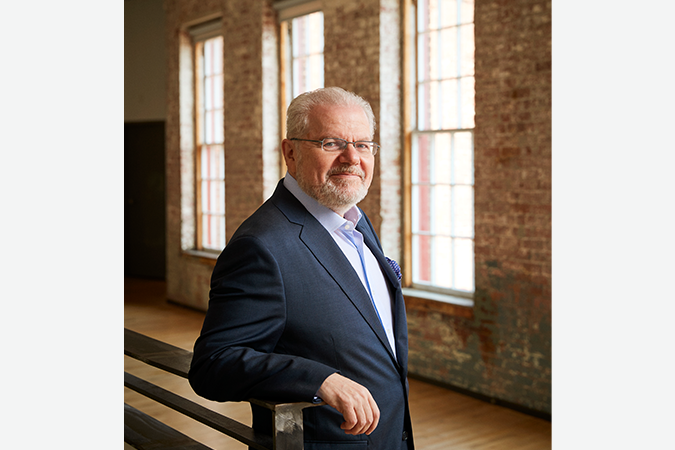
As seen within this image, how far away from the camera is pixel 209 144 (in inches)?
346

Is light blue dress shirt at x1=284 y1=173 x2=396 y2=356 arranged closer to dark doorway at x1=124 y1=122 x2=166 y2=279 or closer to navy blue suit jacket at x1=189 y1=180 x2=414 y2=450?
navy blue suit jacket at x1=189 y1=180 x2=414 y2=450

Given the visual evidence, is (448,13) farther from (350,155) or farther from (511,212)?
(350,155)

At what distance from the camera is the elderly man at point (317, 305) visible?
5.39 ft

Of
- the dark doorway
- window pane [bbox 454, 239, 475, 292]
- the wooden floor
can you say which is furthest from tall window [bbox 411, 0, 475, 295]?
the dark doorway

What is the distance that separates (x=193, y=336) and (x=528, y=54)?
4624mm

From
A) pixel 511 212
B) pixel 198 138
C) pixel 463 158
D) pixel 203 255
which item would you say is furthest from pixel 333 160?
pixel 198 138

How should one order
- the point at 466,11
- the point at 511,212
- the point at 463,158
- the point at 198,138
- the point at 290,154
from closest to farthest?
the point at 290,154 → the point at 511,212 → the point at 466,11 → the point at 463,158 → the point at 198,138

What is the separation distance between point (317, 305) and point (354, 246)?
315mm

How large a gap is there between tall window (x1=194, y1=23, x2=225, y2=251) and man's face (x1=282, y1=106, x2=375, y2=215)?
6.68 meters

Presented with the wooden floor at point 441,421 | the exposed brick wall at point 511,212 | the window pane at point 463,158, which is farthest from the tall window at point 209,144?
the exposed brick wall at point 511,212

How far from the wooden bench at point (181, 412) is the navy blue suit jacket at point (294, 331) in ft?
0.16

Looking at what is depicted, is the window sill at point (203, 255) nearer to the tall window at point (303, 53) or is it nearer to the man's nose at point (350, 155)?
the tall window at point (303, 53)

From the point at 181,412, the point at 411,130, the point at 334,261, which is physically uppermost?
the point at 411,130

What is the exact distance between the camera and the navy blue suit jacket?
164cm
